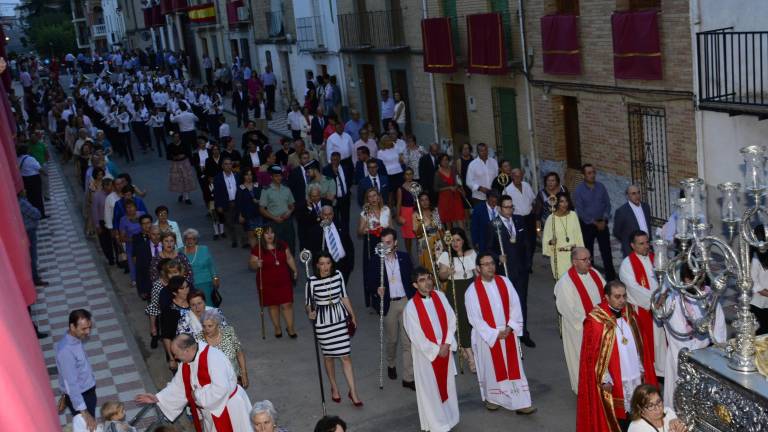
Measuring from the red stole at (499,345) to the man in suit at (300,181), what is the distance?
21.1ft

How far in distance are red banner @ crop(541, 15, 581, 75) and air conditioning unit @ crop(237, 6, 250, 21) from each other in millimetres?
23054

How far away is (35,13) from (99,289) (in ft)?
258

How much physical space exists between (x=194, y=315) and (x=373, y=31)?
17.3m

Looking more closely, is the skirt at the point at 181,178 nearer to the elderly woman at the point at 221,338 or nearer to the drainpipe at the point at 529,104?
the drainpipe at the point at 529,104

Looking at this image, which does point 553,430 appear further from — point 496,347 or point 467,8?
point 467,8

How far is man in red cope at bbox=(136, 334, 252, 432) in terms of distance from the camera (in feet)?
24.7

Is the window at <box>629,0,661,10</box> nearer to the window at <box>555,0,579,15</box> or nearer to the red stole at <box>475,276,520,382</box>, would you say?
the window at <box>555,0,579,15</box>

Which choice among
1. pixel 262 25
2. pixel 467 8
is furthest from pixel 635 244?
pixel 262 25

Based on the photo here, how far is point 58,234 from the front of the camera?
19000 mm

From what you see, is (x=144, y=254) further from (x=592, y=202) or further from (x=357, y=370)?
(x=592, y=202)

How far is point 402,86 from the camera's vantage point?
24.5 metres

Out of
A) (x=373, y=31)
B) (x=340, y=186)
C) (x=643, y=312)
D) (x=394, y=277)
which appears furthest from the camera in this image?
(x=373, y=31)

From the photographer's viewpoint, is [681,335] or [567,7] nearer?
[681,335]

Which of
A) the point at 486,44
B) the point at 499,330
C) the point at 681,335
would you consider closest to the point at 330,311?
the point at 499,330
